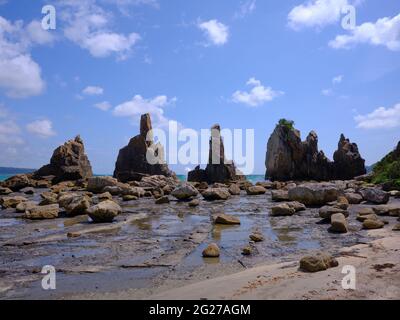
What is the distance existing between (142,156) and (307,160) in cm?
2761

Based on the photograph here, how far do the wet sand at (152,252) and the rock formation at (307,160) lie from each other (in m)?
50.3

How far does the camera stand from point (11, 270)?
28.4 ft

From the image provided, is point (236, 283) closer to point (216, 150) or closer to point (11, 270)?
point (11, 270)

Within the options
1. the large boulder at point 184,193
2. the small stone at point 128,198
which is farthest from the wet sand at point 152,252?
Answer: the small stone at point 128,198

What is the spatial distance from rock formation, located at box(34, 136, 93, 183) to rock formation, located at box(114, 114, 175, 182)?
5.59m

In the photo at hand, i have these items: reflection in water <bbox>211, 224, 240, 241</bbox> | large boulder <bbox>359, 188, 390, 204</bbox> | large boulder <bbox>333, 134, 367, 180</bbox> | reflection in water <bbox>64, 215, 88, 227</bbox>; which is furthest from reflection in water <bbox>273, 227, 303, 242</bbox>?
large boulder <bbox>333, 134, 367, 180</bbox>

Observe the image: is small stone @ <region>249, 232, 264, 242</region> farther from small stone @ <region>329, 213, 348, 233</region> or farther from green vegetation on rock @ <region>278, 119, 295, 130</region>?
green vegetation on rock @ <region>278, 119, 295, 130</region>

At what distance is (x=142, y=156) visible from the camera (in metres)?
59.3

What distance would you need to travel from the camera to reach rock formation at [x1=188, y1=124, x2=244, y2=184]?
54.3 metres

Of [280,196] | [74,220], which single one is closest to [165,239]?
[74,220]

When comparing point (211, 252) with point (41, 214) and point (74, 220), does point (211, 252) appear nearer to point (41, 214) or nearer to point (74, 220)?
point (74, 220)
